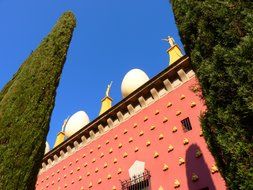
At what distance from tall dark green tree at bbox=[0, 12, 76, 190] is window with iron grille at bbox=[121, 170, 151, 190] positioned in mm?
4130

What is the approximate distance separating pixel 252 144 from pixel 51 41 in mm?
7068

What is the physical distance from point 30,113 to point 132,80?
9683mm

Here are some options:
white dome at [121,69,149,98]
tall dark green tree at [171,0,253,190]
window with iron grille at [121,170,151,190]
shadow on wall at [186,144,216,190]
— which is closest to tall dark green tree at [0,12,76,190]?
tall dark green tree at [171,0,253,190]

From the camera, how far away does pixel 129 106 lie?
12.4 metres

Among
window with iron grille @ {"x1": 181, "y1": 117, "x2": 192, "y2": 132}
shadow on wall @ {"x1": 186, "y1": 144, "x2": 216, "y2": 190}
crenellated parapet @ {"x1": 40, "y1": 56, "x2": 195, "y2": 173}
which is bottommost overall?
shadow on wall @ {"x1": 186, "y1": 144, "x2": 216, "y2": 190}

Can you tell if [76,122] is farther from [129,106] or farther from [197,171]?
[197,171]

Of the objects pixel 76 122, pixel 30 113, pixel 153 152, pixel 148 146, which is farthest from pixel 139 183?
pixel 76 122

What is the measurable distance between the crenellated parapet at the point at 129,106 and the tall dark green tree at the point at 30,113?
4.01m

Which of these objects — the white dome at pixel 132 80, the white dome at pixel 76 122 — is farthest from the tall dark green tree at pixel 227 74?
the white dome at pixel 76 122

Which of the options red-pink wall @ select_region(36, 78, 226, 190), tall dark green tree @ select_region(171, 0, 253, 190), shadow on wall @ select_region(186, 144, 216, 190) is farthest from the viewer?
red-pink wall @ select_region(36, 78, 226, 190)

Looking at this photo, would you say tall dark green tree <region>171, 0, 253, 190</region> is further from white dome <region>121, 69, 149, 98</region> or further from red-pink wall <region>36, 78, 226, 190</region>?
white dome <region>121, 69, 149, 98</region>

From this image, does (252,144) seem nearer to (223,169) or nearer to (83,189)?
(223,169)

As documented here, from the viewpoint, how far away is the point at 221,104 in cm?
426

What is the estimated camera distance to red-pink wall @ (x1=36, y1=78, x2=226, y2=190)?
8.70 m
